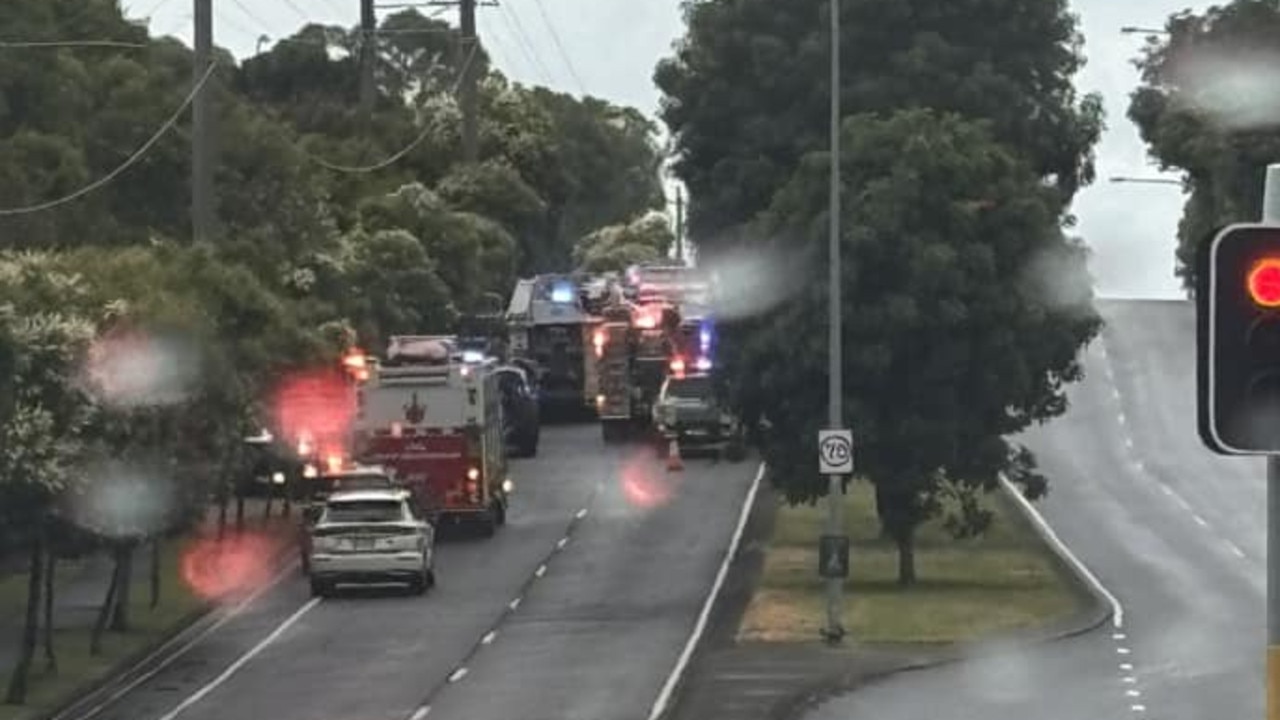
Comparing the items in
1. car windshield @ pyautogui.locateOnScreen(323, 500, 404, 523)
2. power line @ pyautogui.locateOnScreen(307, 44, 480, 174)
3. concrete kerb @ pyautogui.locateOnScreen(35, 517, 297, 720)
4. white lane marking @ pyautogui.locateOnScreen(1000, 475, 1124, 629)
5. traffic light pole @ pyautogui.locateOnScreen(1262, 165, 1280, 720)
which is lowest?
white lane marking @ pyautogui.locateOnScreen(1000, 475, 1124, 629)

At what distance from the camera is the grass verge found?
43156 millimetres

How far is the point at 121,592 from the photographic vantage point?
42.0 m

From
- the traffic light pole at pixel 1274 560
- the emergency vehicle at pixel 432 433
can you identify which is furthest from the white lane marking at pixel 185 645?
the traffic light pole at pixel 1274 560

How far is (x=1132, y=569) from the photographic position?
176 feet

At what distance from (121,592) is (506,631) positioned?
5.44m

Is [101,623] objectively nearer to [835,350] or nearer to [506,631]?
[506,631]

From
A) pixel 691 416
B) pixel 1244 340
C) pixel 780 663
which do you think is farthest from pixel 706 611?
pixel 1244 340

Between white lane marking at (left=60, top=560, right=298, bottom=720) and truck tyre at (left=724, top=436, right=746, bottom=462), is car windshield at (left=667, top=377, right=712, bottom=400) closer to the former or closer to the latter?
truck tyre at (left=724, top=436, right=746, bottom=462)

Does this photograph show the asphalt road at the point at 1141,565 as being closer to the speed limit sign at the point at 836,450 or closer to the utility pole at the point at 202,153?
the speed limit sign at the point at 836,450

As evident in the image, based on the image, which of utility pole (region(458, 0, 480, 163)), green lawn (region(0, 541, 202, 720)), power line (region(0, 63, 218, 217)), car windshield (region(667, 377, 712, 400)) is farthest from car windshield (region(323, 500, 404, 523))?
utility pole (region(458, 0, 480, 163))

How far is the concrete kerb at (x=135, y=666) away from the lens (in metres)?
35.8

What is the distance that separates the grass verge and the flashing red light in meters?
32.9

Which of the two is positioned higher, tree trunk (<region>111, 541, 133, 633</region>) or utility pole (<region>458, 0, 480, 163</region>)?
utility pole (<region>458, 0, 480, 163</region>)

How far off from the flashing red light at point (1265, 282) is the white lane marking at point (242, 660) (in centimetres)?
2761
